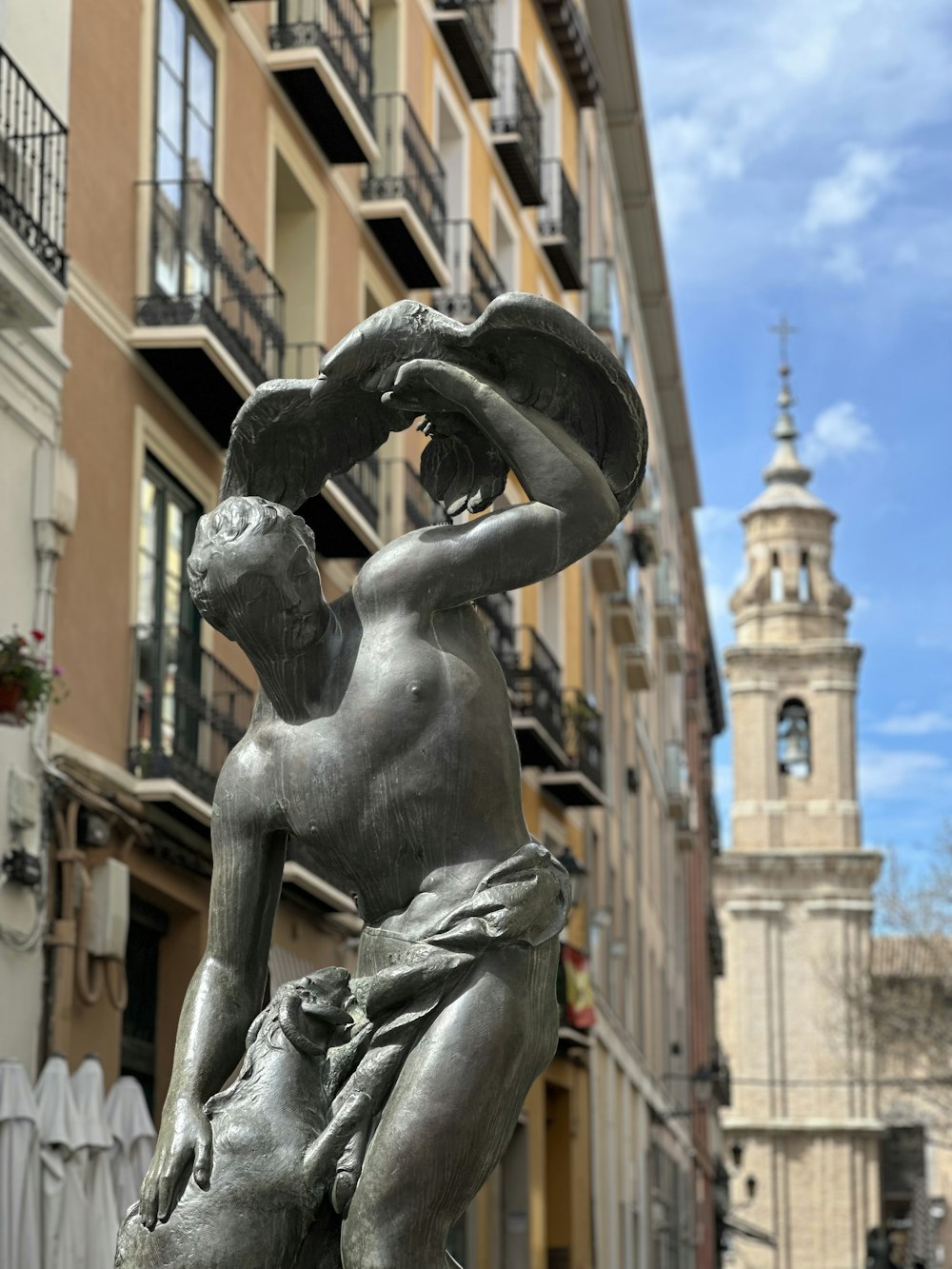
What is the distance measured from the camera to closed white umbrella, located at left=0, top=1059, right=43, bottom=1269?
10.7 metres

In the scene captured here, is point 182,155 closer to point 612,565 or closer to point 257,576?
point 257,576

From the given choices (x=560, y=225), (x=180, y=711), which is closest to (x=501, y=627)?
(x=560, y=225)

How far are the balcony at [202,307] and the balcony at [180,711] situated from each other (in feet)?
5.60

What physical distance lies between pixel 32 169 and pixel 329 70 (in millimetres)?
5711

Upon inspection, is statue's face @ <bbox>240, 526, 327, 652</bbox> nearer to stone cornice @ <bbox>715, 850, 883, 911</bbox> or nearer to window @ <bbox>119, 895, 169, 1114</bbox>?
window @ <bbox>119, 895, 169, 1114</bbox>

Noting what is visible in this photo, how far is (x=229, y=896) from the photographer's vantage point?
4129 mm

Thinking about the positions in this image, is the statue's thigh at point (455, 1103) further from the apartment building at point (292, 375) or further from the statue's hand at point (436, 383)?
the apartment building at point (292, 375)

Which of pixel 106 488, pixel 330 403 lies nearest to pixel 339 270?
pixel 106 488

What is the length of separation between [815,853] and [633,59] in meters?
48.4

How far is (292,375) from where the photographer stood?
18250mm

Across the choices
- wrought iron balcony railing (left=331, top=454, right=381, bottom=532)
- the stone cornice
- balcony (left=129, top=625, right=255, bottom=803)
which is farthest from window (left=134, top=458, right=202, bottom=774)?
the stone cornice

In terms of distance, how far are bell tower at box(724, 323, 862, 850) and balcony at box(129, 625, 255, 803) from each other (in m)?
66.0

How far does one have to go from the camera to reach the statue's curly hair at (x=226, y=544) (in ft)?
12.9

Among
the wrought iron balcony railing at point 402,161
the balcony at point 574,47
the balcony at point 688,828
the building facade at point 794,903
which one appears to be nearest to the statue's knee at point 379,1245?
the wrought iron balcony railing at point 402,161
